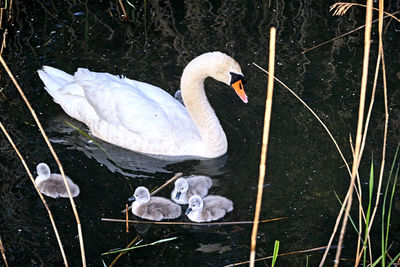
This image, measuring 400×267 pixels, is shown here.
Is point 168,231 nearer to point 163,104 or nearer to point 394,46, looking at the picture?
point 163,104

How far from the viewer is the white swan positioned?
6.32m

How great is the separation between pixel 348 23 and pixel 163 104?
12.2 feet

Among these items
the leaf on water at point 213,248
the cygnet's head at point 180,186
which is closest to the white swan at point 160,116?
the cygnet's head at point 180,186

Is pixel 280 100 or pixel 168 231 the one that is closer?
pixel 168 231

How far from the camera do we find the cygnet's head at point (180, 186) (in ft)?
18.4

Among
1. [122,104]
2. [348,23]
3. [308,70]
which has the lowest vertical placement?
[122,104]

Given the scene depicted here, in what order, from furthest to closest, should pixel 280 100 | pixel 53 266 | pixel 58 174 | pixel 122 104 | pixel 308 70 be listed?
pixel 308 70 → pixel 280 100 → pixel 122 104 → pixel 58 174 → pixel 53 266

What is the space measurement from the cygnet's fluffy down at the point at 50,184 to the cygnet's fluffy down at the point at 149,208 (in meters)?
0.64

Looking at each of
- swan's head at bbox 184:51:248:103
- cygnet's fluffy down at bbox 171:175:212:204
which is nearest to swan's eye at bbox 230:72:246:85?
swan's head at bbox 184:51:248:103

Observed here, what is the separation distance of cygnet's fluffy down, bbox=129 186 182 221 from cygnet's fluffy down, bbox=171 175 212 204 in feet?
0.55

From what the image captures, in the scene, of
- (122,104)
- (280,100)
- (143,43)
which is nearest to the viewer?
(122,104)

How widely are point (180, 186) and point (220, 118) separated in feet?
5.66

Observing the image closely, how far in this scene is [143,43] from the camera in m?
8.41

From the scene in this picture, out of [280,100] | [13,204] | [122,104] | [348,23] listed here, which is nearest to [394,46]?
[348,23]
